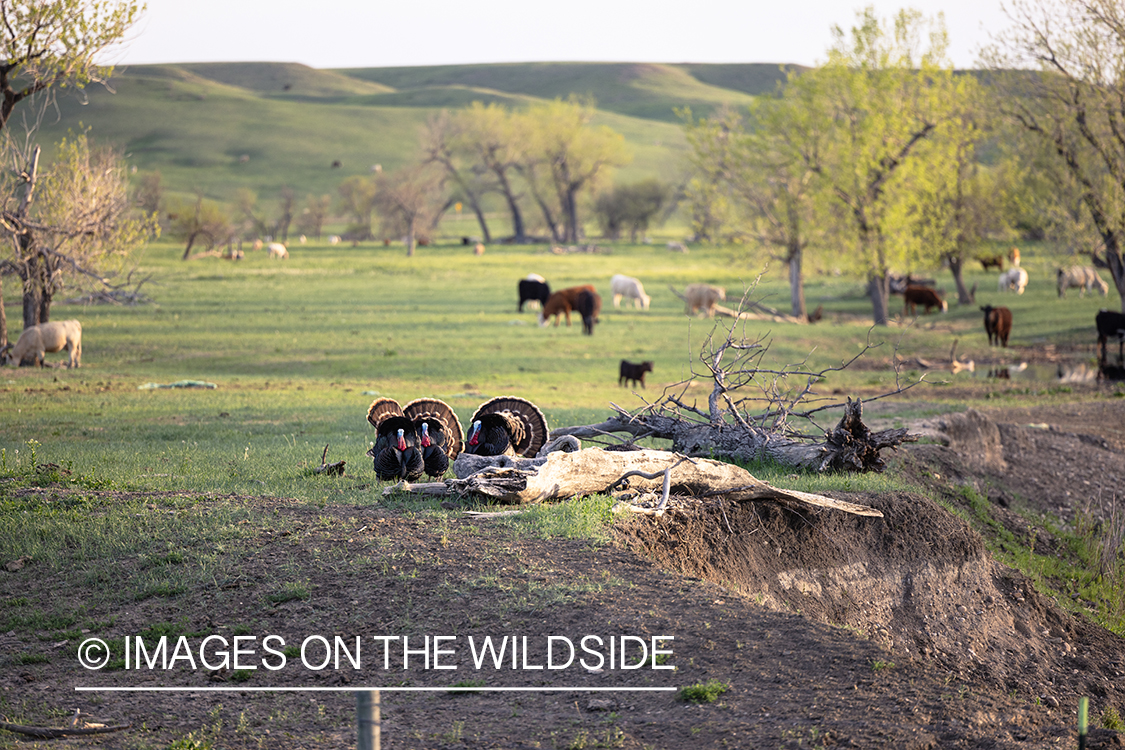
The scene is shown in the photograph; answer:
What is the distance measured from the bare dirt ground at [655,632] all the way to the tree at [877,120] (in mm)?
25820

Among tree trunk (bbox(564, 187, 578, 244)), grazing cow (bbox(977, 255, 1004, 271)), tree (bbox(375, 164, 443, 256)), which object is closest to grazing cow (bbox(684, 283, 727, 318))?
grazing cow (bbox(977, 255, 1004, 271))

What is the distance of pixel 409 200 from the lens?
212ft

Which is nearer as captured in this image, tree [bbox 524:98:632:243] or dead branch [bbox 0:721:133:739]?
dead branch [bbox 0:721:133:739]

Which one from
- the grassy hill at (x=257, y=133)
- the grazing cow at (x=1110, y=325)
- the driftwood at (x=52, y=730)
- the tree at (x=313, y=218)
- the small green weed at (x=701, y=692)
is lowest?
the driftwood at (x=52, y=730)

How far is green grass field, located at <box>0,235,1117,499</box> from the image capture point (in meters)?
11.9

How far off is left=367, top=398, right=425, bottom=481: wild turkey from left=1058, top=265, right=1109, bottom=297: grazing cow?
126 ft

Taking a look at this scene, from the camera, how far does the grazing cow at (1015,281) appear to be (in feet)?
138

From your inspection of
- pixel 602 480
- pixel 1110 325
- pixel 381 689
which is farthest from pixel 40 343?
pixel 1110 325

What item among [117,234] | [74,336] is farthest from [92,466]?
[117,234]

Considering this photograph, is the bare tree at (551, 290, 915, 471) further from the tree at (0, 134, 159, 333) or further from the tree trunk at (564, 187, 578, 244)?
the tree trunk at (564, 187, 578, 244)

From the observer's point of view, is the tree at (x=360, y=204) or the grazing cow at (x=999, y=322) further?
the tree at (x=360, y=204)

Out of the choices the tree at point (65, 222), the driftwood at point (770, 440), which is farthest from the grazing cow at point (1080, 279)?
the tree at point (65, 222)

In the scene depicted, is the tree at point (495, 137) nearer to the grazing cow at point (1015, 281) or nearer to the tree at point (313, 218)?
the tree at point (313, 218)

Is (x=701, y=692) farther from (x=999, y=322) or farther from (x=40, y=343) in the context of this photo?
(x=999, y=322)
